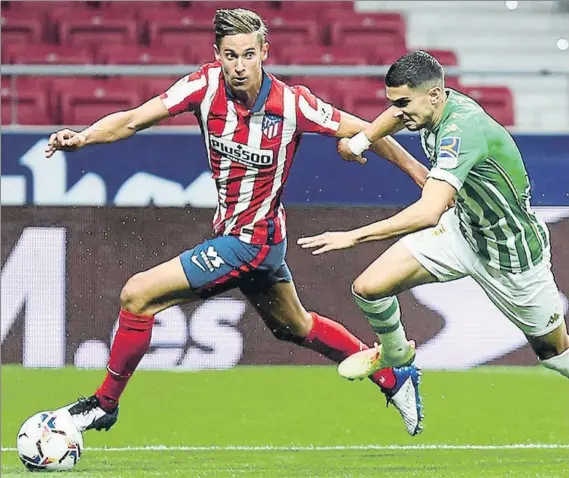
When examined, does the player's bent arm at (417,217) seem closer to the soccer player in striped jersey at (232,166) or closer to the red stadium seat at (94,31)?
the soccer player in striped jersey at (232,166)

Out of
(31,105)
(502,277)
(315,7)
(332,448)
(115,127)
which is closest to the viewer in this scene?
(115,127)

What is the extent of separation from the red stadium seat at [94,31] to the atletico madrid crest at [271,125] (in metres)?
5.93

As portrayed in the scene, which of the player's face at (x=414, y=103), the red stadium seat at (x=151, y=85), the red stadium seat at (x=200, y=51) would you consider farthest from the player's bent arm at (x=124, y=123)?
the red stadium seat at (x=200, y=51)

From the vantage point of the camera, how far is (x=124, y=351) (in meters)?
5.79

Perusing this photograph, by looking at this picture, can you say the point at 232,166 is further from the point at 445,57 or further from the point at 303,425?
the point at 445,57

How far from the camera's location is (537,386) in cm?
830

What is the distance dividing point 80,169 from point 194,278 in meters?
3.13

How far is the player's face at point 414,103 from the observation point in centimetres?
519

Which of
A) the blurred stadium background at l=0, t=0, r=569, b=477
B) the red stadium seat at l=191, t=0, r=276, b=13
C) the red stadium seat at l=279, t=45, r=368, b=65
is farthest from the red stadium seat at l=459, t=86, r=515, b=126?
the red stadium seat at l=191, t=0, r=276, b=13

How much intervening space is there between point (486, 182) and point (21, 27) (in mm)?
7024

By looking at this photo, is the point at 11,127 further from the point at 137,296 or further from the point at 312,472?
the point at 312,472

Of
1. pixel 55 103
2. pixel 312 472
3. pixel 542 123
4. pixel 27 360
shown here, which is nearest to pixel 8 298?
pixel 27 360

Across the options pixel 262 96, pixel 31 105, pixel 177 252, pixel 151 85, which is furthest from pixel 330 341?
pixel 151 85

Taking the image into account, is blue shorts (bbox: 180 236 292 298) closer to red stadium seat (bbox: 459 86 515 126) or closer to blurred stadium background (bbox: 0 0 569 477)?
blurred stadium background (bbox: 0 0 569 477)
